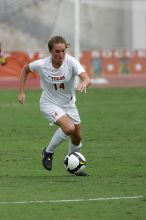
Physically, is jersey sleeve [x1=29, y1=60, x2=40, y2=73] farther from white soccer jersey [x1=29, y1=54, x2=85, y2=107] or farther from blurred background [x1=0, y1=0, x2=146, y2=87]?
blurred background [x1=0, y1=0, x2=146, y2=87]

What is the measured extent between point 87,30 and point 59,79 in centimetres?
3957

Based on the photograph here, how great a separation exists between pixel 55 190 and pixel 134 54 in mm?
34913

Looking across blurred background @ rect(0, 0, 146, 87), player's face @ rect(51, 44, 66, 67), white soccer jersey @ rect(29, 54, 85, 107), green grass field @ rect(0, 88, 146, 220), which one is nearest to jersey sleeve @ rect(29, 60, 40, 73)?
white soccer jersey @ rect(29, 54, 85, 107)

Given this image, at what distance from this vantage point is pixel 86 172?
42.2 feet

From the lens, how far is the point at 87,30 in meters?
51.8

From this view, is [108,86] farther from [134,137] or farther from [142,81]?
[134,137]

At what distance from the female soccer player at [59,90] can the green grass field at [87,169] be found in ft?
1.89

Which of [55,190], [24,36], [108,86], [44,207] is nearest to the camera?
[44,207]

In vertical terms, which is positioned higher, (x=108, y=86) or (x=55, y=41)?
(x=55, y=41)

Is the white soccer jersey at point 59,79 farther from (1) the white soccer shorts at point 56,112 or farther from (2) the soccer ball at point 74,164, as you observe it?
(2) the soccer ball at point 74,164

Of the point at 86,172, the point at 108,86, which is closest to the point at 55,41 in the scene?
the point at 86,172

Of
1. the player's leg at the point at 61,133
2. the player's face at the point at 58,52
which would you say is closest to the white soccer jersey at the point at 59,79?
the player's face at the point at 58,52

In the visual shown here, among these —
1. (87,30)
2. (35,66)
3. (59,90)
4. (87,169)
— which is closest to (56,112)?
(59,90)

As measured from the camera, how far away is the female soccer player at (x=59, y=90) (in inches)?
484
